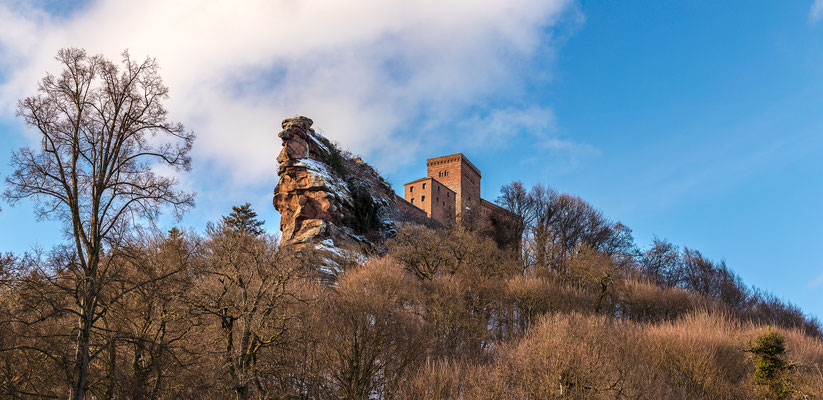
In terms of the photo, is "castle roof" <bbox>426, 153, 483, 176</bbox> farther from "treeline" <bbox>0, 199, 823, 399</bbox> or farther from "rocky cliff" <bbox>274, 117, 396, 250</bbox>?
"treeline" <bbox>0, 199, 823, 399</bbox>

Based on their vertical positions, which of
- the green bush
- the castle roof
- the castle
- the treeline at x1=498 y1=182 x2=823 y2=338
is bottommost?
the green bush

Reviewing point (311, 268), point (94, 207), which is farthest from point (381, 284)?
point (94, 207)

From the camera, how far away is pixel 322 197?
142 feet

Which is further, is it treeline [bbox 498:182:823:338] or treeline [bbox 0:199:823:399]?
treeline [bbox 498:182:823:338]

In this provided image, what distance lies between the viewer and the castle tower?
91.4 meters

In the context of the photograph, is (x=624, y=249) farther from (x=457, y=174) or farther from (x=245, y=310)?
(x=245, y=310)

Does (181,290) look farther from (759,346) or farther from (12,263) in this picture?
(759,346)

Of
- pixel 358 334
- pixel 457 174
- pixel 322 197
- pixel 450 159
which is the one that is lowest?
pixel 358 334

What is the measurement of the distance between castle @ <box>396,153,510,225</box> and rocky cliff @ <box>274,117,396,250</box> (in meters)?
22.2

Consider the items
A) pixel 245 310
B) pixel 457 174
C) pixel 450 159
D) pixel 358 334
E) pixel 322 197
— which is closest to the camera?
pixel 245 310

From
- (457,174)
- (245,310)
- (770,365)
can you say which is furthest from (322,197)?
(457,174)

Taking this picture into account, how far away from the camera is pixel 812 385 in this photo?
72.2ft

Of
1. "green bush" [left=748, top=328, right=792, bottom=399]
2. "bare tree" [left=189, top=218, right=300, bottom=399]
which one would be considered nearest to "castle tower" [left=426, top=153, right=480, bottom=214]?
"green bush" [left=748, top=328, right=792, bottom=399]

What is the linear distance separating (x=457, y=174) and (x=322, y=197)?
52530 millimetres
